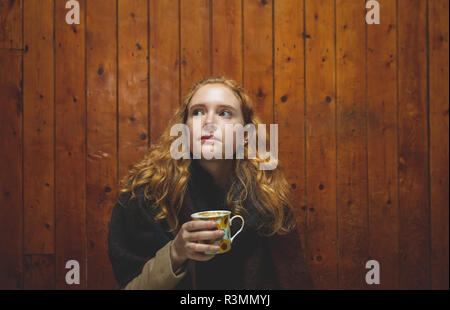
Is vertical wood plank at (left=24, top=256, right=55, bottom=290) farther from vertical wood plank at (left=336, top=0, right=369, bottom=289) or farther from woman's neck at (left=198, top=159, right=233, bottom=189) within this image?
vertical wood plank at (left=336, top=0, right=369, bottom=289)

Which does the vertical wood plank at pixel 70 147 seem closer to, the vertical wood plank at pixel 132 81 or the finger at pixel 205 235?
the vertical wood plank at pixel 132 81

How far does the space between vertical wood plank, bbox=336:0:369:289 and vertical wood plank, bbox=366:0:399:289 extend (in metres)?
0.03

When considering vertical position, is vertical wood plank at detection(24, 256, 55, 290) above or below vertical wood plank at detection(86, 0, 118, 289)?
below

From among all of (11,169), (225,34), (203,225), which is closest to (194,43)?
(225,34)

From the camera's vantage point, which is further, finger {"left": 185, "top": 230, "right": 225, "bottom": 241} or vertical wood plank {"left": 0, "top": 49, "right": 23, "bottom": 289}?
vertical wood plank {"left": 0, "top": 49, "right": 23, "bottom": 289}

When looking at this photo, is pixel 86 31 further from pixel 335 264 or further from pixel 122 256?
pixel 335 264

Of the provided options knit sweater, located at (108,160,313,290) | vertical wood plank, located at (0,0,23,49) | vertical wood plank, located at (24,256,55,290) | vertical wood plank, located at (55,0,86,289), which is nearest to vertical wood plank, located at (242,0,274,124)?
knit sweater, located at (108,160,313,290)

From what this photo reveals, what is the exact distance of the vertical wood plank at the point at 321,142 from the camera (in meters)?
1.10

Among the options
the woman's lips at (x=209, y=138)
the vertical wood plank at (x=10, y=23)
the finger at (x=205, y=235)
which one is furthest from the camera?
the vertical wood plank at (x=10, y=23)

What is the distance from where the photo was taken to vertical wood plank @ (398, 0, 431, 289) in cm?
113

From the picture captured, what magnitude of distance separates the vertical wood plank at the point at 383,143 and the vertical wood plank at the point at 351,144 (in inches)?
1.3

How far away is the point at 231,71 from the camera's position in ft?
3.55

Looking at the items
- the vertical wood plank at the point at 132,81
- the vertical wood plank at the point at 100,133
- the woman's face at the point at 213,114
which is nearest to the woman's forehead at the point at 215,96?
the woman's face at the point at 213,114

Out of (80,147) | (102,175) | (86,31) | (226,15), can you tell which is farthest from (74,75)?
(226,15)
